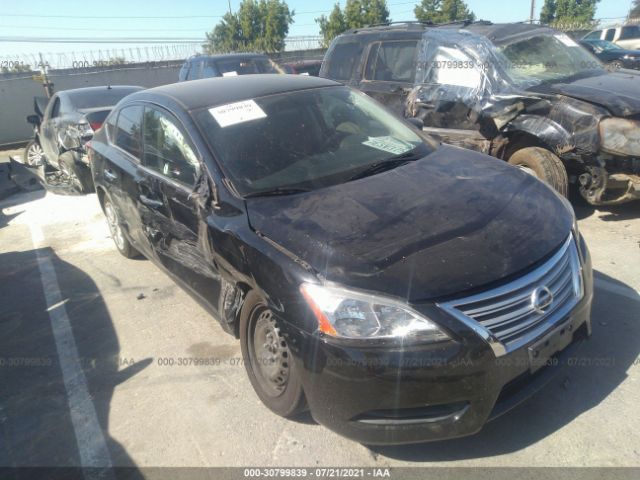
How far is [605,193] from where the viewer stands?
475cm

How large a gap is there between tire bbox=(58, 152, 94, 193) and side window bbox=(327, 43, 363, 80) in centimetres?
427

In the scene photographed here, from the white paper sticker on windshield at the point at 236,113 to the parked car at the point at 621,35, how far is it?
68.5 ft

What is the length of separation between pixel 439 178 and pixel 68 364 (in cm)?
289

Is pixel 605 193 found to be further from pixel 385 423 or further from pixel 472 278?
pixel 385 423

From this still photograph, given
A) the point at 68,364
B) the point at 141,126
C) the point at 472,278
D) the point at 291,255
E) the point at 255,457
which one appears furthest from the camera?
the point at 141,126

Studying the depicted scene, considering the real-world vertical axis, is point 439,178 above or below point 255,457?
above

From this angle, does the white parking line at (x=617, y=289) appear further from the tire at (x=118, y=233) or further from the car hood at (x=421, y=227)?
the tire at (x=118, y=233)

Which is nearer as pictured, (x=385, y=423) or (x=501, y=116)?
(x=385, y=423)

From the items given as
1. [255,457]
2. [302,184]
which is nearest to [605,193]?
[302,184]

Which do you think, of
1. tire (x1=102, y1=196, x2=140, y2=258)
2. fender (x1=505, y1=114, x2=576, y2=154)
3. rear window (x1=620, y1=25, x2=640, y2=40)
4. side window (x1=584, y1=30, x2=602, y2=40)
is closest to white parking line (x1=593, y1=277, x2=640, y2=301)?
fender (x1=505, y1=114, x2=576, y2=154)

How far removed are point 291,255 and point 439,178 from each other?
3.69 ft

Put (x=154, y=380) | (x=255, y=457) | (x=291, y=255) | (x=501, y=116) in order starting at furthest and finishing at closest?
(x=501, y=116) → (x=154, y=380) → (x=255, y=457) → (x=291, y=255)

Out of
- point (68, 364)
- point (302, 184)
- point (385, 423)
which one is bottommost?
point (68, 364)

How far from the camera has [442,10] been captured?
129 feet
